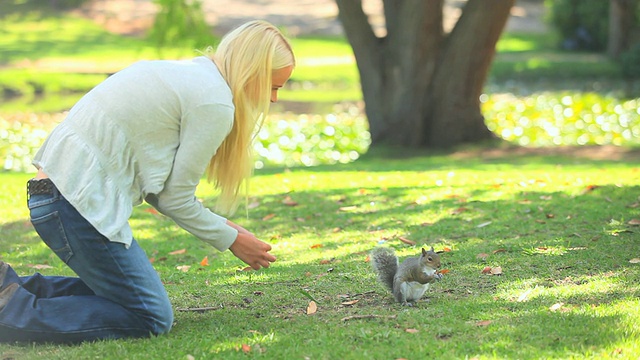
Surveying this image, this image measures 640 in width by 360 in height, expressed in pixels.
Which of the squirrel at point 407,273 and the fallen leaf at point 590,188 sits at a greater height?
the squirrel at point 407,273

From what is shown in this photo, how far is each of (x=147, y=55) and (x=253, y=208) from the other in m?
22.0

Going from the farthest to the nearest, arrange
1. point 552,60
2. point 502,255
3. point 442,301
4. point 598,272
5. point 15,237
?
point 552,60 → point 15,237 → point 502,255 → point 598,272 → point 442,301

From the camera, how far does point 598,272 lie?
Answer: 506cm

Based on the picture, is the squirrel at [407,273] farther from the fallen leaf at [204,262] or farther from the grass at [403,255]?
the fallen leaf at [204,262]

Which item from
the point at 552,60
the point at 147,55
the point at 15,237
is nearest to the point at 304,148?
the point at 15,237

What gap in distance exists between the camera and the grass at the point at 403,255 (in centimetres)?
394

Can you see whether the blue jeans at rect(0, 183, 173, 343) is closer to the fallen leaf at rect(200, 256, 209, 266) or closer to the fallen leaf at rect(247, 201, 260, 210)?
the fallen leaf at rect(200, 256, 209, 266)

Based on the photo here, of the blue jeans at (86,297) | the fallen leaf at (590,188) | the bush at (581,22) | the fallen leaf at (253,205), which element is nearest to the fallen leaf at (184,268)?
the blue jeans at (86,297)

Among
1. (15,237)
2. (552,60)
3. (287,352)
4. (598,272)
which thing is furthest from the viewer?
(552,60)

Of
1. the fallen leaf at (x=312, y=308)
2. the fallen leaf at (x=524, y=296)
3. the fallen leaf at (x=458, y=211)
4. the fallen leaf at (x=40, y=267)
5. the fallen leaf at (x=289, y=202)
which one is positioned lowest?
the fallen leaf at (x=289, y=202)

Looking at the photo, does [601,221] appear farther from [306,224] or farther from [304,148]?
[304,148]

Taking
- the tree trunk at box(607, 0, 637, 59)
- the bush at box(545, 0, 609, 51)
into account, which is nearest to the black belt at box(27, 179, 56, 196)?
the tree trunk at box(607, 0, 637, 59)

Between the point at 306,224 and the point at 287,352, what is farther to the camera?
the point at 306,224

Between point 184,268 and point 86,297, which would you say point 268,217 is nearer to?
point 184,268
